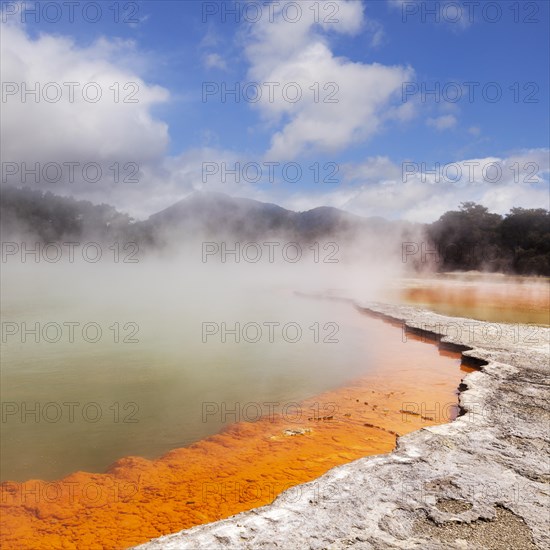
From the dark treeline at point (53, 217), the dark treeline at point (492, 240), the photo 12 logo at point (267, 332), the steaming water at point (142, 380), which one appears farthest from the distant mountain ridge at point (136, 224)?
the steaming water at point (142, 380)

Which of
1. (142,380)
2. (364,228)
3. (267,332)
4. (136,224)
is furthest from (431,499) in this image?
(136,224)

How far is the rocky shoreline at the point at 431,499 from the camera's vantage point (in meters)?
2.25

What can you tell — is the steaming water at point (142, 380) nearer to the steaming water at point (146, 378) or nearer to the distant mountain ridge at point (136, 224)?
the steaming water at point (146, 378)

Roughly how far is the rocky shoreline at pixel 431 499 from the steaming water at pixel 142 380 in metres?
1.87

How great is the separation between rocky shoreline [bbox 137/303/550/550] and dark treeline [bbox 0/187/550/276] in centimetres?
2621

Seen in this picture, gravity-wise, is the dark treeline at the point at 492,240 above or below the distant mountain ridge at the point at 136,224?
below

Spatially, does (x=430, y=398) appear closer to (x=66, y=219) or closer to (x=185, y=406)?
(x=185, y=406)

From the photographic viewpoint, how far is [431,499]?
2.60 metres

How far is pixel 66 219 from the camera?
144 feet

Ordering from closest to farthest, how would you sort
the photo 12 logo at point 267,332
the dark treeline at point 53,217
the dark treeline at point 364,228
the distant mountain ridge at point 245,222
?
the photo 12 logo at point 267,332
the dark treeline at point 364,228
the dark treeline at point 53,217
the distant mountain ridge at point 245,222

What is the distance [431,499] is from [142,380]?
4.23m

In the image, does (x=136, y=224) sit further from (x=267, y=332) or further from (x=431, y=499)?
(x=431, y=499)

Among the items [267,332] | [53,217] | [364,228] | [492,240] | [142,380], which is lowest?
[142,380]

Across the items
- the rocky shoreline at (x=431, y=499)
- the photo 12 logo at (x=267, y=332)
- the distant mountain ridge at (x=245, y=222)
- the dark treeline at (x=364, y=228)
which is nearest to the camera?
the rocky shoreline at (x=431, y=499)
